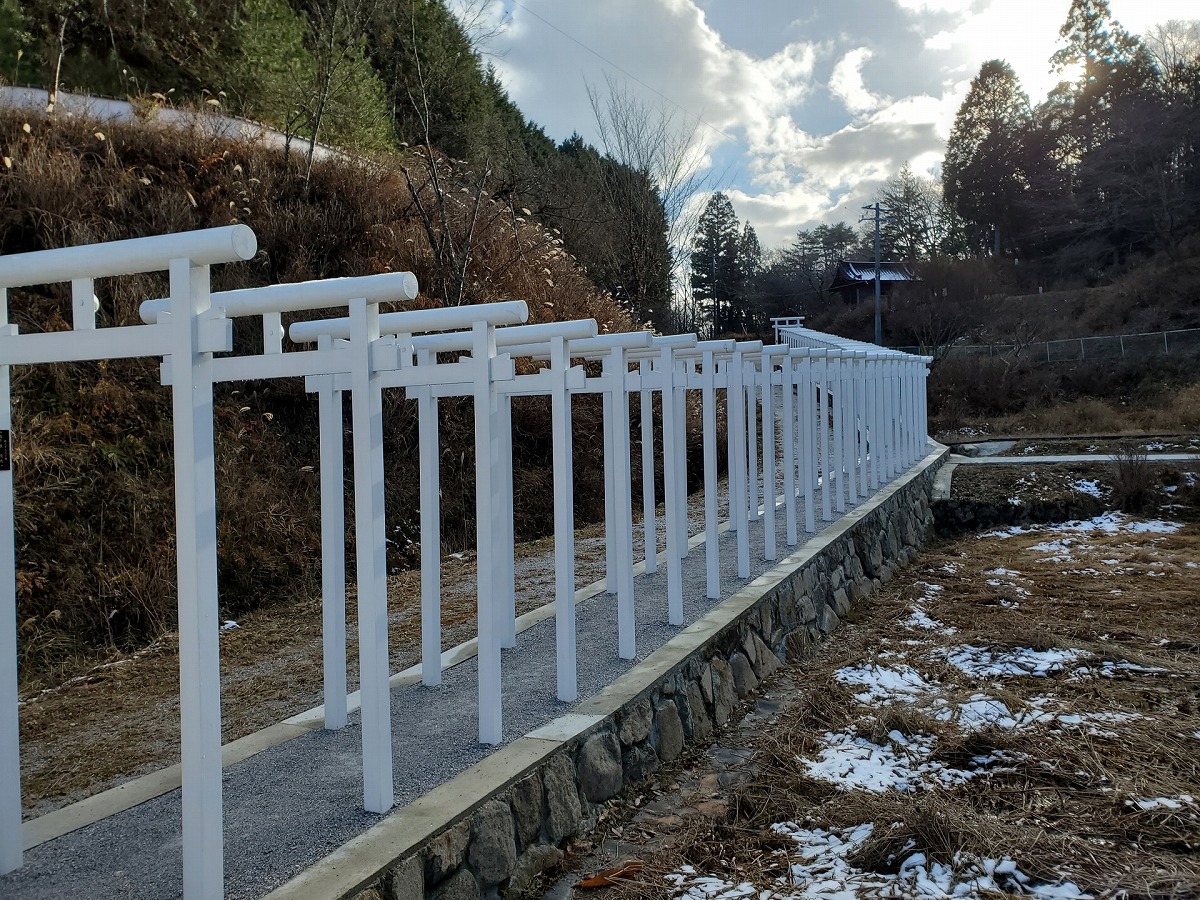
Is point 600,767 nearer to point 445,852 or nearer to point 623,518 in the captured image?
point 445,852

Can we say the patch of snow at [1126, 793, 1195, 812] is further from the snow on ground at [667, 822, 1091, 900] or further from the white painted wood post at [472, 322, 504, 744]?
the white painted wood post at [472, 322, 504, 744]

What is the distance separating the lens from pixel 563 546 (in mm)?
3889


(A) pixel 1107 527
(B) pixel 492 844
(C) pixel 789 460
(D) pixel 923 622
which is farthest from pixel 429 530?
(A) pixel 1107 527

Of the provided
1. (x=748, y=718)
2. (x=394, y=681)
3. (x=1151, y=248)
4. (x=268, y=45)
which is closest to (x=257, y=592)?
(x=394, y=681)

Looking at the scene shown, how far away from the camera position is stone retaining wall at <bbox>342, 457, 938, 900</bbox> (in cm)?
272

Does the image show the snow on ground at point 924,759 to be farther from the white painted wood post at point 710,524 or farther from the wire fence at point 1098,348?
the wire fence at point 1098,348

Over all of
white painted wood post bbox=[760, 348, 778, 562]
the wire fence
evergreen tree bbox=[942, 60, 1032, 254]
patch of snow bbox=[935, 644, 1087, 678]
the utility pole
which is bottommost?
patch of snow bbox=[935, 644, 1087, 678]

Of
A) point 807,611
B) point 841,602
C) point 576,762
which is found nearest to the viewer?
point 576,762

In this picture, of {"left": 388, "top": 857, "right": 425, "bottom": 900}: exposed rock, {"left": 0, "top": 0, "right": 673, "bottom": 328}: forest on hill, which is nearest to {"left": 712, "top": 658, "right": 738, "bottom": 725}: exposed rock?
{"left": 388, "top": 857, "right": 425, "bottom": 900}: exposed rock

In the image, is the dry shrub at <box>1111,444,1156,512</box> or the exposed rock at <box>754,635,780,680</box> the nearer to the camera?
the exposed rock at <box>754,635,780,680</box>

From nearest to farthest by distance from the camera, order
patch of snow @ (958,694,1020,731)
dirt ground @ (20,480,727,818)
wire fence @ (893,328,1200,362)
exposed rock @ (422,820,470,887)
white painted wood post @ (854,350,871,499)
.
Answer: exposed rock @ (422,820,470,887) → dirt ground @ (20,480,727,818) → patch of snow @ (958,694,1020,731) → white painted wood post @ (854,350,871,499) → wire fence @ (893,328,1200,362)

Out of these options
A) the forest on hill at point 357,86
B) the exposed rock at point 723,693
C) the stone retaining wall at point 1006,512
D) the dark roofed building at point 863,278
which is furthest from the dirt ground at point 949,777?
the dark roofed building at point 863,278

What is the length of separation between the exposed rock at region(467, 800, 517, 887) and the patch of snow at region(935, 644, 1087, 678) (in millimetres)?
3277

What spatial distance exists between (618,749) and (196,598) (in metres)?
2.08
